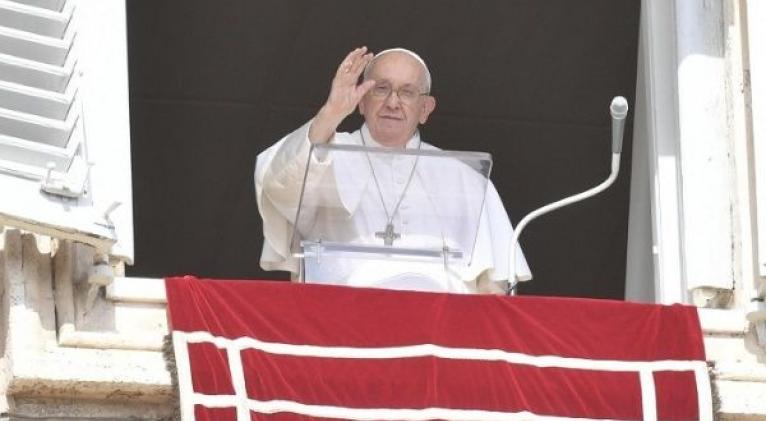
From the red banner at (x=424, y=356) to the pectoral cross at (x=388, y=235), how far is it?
366mm

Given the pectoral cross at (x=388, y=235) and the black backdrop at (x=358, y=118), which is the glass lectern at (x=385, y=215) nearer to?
the pectoral cross at (x=388, y=235)

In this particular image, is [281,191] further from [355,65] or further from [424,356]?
[424,356]

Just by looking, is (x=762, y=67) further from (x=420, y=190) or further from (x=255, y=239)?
(x=255, y=239)

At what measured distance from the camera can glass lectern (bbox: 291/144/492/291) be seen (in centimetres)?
818

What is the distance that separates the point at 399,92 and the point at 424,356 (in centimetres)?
131

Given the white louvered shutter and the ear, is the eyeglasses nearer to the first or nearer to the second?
the ear

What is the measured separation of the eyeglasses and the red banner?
1.14m

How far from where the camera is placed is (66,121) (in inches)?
310

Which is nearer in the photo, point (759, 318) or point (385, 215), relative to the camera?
point (759, 318)

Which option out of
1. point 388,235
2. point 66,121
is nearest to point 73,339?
point 66,121

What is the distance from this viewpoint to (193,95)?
10.5 metres

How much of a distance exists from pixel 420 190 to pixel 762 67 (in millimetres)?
872

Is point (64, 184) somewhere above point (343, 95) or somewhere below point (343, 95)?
below

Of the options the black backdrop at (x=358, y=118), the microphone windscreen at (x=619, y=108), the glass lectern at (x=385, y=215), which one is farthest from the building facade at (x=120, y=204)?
the black backdrop at (x=358, y=118)
